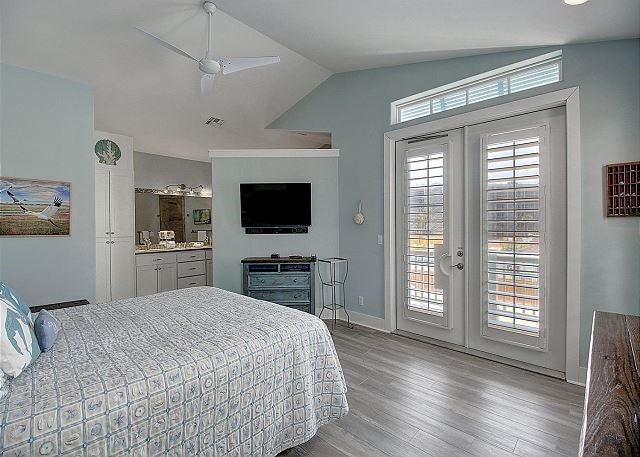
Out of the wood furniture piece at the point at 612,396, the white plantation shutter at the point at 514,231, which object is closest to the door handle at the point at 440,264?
the white plantation shutter at the point at 514,231

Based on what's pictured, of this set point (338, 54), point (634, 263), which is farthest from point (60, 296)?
point (634, 263)

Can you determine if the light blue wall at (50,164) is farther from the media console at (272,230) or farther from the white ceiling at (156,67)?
the media console at (272,230)

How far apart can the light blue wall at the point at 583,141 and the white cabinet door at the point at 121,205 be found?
3.17 m

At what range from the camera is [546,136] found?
2.69m

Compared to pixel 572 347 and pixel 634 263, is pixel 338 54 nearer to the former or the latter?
pixel 634 263

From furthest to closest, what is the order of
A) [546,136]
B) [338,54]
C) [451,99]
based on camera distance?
[338,54]
[451,99]
[546,136]

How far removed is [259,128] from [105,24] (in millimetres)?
2535

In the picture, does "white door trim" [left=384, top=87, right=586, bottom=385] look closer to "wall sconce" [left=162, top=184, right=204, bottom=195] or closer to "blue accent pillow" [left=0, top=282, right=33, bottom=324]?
"blue accent pillow" [left=0, top=282, right=33, bottom=324]

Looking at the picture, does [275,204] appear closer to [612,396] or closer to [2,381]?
[2,381]

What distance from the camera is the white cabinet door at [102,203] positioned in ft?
14.8

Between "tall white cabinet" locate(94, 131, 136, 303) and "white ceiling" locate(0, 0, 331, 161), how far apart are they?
Result: 30cm

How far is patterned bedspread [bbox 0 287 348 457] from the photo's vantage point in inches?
41.9

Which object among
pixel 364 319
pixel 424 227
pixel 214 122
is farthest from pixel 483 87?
pixel 214 122

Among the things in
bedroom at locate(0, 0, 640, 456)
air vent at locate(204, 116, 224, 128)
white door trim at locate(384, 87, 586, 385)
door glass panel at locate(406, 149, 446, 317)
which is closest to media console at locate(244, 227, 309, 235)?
bedroom at locate(0, 0, 640, 456)
